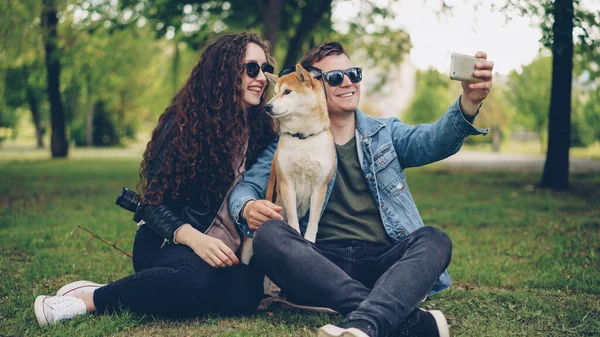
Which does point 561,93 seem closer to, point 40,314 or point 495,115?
point 40,314

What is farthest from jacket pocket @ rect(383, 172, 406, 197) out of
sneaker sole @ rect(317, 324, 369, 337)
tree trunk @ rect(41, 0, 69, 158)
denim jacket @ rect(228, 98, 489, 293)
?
tree trunk @ rect(41, 0, 69, 158)

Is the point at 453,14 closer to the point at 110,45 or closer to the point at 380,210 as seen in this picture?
the point at 380,210

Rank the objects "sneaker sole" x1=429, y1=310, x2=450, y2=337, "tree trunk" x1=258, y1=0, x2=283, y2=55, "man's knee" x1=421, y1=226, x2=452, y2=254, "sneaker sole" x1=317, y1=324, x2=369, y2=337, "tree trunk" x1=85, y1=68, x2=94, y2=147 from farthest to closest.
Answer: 1. "tree trunk" x1=85, y1=68, x2=94, y2=147
2. "tree trunk" x1=258, y1=0, x2=283, y2=55
3. "man's knee" x1=421, y1=226, x2=452, y2=254
4. "sneaker sole" x1=429, y1=310, x2=450, y2=337
5. "sneaker sole" x1=317, y1=324, x2=369, y2=337

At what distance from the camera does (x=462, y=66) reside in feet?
10.0

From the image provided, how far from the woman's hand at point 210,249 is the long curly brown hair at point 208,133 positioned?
0.32 m

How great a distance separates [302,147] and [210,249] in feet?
2.74

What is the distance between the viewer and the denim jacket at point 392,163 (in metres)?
3.45

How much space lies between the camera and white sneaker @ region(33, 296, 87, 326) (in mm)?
3271

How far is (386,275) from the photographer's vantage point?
2.98 meters

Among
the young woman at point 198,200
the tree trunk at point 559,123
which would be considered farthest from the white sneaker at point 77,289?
the tree trunk at point 559,123

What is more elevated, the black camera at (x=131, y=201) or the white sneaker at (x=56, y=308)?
the black camera at (x=131, y=201)

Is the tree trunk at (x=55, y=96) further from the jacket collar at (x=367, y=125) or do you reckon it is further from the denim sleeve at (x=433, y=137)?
the denim sleeve at (x=433, y=137)

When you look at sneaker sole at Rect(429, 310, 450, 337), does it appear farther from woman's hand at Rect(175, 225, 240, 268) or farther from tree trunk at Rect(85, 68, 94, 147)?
tree trunk at Rect(85, 68, 94, 147)

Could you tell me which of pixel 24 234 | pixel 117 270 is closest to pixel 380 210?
pixel 117 270
